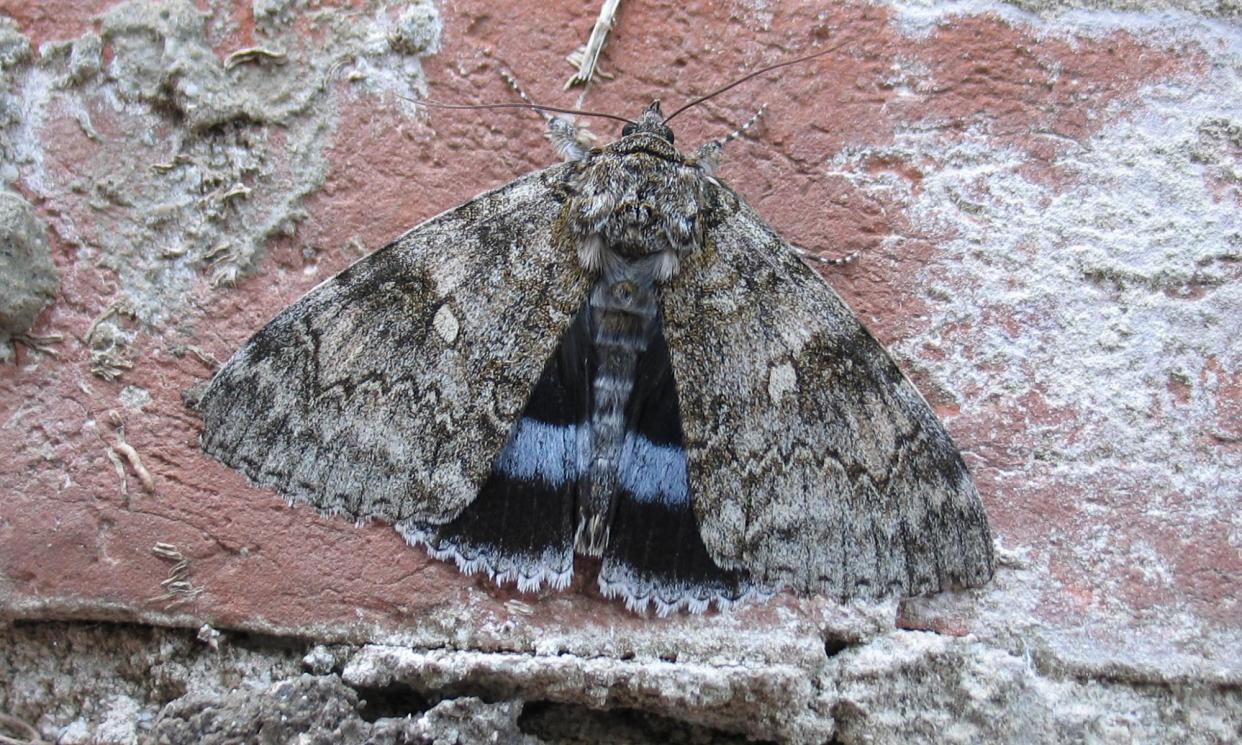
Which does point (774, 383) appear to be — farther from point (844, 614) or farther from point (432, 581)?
point (432, 581)

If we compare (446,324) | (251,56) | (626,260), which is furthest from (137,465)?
(626,260)

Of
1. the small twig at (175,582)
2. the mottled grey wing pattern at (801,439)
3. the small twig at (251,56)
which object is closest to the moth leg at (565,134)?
the mottled grey wing pattern at (801,439)

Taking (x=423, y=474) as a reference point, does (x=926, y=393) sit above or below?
above

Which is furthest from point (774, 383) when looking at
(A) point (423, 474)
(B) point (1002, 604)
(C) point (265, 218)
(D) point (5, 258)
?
(D) point (5, 258)

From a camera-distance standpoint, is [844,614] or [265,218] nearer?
[844,614]

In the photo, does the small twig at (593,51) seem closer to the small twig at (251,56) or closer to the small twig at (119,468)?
the small twig at (251,56)

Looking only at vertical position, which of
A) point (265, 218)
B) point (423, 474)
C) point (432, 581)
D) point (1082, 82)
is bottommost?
point (432, 581)

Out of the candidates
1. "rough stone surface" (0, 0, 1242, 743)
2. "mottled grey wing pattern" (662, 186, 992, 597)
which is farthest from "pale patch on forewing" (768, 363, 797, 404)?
"rough stone surface" (0, 0, 1242, 743)

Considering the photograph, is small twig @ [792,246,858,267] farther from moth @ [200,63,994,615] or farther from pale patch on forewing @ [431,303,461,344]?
pale patch on forewing @ [431,303,461,344]
